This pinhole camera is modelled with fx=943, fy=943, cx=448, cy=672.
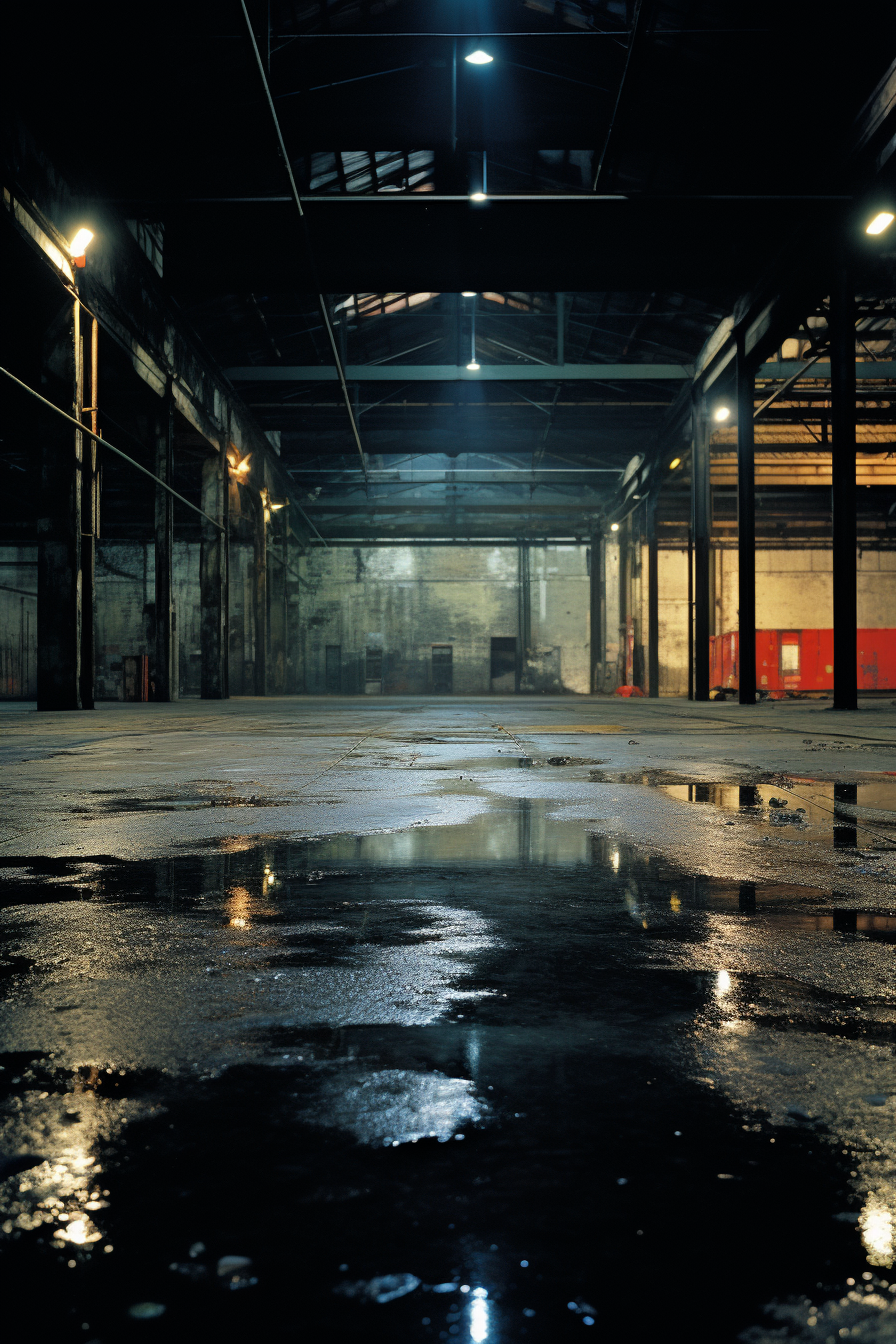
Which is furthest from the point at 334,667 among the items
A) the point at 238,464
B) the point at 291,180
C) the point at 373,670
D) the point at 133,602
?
the point at 291,180

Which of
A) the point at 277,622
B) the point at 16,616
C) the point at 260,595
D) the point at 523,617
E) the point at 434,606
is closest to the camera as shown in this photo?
the point at 260,595

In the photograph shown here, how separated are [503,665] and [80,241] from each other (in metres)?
23.8

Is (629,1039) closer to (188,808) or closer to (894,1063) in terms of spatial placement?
(894,1063)

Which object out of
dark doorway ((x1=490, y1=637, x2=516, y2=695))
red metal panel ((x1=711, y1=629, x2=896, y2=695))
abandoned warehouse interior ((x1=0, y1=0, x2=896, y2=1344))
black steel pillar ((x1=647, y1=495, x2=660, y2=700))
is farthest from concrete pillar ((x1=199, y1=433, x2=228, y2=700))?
dark doorway ((x1=490, y1=637, x2=516, y2=695))

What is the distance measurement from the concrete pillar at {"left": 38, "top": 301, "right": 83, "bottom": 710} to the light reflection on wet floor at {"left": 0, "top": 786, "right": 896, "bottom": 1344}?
439 inches

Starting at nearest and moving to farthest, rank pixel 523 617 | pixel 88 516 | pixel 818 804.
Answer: pixel 818 804
pixel 88 516
pixel 523 617

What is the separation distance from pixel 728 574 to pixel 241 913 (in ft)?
100

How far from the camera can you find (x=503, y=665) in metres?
33.9

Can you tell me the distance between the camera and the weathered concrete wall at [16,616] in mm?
30328

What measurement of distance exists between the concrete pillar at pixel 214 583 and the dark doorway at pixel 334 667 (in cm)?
1295

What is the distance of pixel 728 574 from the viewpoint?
30.6 m

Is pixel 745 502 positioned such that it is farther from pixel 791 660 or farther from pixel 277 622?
pixel 277 622

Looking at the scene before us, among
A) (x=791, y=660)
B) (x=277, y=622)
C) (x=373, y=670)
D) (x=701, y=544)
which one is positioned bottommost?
(x=373, y=670)

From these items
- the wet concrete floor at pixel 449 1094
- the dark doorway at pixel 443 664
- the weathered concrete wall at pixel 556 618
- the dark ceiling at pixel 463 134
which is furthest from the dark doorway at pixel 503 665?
the wet concrete floor at pixel 449 1094
